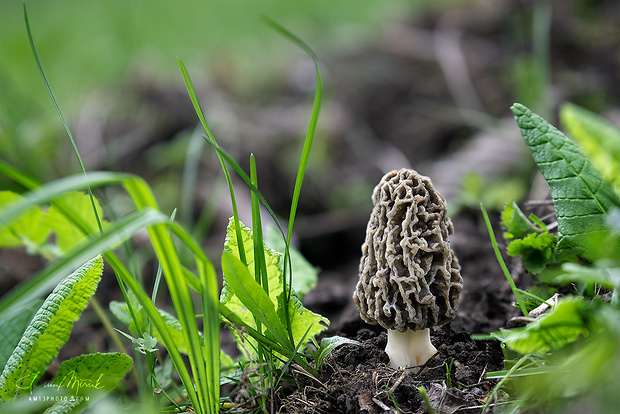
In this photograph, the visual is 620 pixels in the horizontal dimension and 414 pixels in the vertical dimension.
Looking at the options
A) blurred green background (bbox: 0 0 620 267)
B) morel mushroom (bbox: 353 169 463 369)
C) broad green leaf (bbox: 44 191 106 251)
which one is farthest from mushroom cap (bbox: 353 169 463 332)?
blurred green background (bbox: 0 0 620 267)

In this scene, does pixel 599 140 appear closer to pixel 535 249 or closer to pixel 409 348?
pixel 535 249

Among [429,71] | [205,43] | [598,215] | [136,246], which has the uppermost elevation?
[205,43]

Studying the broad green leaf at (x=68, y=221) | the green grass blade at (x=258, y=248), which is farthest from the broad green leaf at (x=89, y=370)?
the broad green leaf at (x=68, y=221)

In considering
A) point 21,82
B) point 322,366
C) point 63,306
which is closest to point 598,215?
point 322,366

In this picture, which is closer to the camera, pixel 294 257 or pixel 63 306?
pixel 63 306

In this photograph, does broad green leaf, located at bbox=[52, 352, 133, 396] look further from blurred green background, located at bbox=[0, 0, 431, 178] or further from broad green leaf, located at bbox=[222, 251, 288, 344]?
blurred green background, located at bbox=[0, 0, 431, 178]

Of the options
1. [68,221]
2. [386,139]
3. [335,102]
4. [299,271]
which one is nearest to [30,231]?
[68,221]

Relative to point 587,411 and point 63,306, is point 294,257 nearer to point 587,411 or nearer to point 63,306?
point 63,306

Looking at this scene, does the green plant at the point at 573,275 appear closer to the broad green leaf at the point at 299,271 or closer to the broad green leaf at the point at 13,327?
the broad green leaf at the point at 299,271
